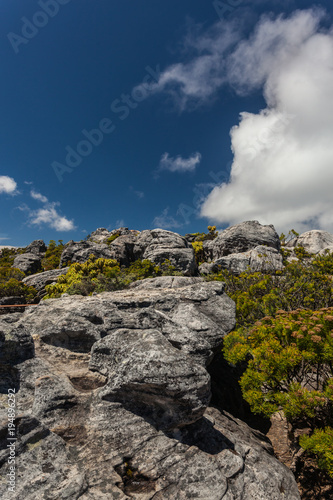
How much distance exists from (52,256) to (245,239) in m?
40.8

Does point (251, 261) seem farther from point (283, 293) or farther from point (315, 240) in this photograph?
point (315, 240)

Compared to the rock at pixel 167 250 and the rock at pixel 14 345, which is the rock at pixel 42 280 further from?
the rock at pixel 14 345

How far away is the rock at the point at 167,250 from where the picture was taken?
28909mm

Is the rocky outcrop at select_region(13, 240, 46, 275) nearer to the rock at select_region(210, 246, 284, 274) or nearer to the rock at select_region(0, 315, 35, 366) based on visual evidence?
the rock at select_region(210, 246, 284, 274)

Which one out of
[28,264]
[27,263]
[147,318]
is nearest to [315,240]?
[147,318]

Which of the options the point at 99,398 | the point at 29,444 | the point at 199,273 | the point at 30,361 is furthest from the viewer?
the point at 199,273

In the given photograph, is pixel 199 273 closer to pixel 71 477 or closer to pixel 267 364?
pixel 267 364

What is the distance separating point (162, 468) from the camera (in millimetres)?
4828

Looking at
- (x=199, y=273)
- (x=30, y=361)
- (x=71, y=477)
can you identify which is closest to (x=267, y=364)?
(x=71, y=477)

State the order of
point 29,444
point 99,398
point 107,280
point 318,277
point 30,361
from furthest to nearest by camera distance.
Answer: point 107,280 < point 318,277 < point 30,361 < point 99,398 < point 29,444

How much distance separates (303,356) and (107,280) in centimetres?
1849

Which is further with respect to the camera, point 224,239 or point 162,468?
point 224,239

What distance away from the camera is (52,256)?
52375mm

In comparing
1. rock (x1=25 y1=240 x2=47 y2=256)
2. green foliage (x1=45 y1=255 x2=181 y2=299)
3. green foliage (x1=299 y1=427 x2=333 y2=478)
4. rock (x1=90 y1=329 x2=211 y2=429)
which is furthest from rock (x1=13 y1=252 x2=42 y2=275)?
green foliage (x1=299 y1=427 x2=333 y2=478)
